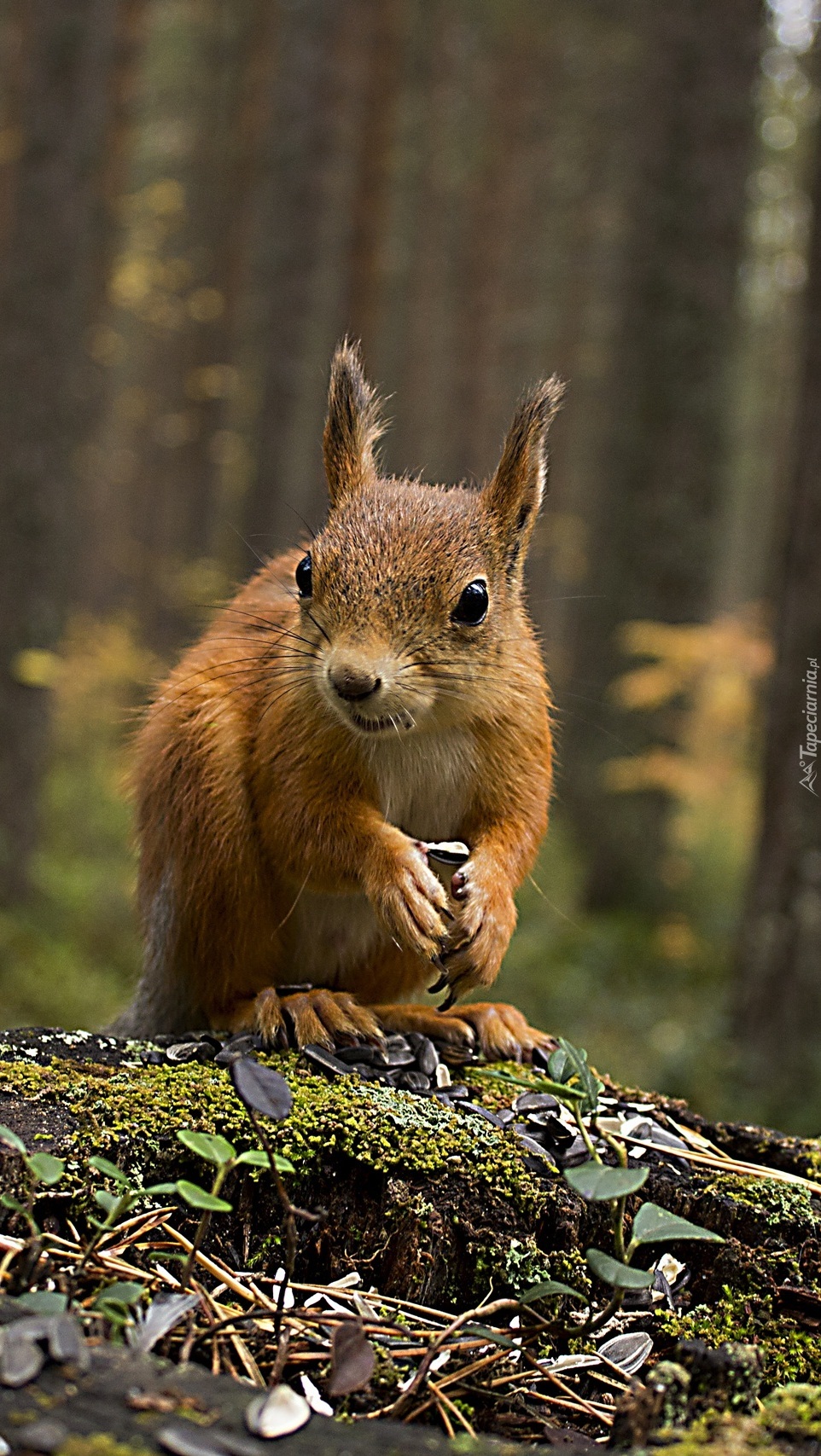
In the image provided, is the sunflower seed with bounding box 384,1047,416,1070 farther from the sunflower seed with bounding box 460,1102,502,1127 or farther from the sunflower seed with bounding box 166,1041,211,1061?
the sunflower seed with bounding box 166,1041,211,1061

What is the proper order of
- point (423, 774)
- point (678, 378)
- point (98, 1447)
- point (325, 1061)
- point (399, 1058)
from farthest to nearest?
point (678, 378)
point (423, 774)
point (399, 1058)
point (325, 1061)
point (98, 1447)

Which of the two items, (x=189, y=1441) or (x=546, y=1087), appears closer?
(x=189, y=1441)

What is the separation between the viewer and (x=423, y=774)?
2.85 m

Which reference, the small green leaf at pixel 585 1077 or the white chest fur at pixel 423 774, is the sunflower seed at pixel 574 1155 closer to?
the small green leaf at pixel 585 1077

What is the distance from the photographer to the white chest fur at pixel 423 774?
111 inches

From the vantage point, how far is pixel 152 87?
72.3ft

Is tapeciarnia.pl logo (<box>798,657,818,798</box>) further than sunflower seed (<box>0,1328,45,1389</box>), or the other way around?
tapeciarnia.pl logo (<box>798,657,818,798</box>)

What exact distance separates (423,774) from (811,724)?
11.1ft

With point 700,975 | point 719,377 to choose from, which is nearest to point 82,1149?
point 700,975

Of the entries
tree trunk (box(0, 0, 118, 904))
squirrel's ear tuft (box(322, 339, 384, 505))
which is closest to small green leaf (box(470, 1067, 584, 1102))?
squirrel's ear tuft (box(322, 339, 384, 505))

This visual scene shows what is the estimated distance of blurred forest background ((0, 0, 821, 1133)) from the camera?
6.91m

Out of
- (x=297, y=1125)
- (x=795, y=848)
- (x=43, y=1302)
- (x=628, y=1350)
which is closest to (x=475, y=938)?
(x=297, y=1125)

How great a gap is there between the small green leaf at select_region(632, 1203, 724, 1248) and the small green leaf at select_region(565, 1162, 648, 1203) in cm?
11

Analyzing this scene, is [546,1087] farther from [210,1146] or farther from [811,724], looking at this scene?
[811,724]
